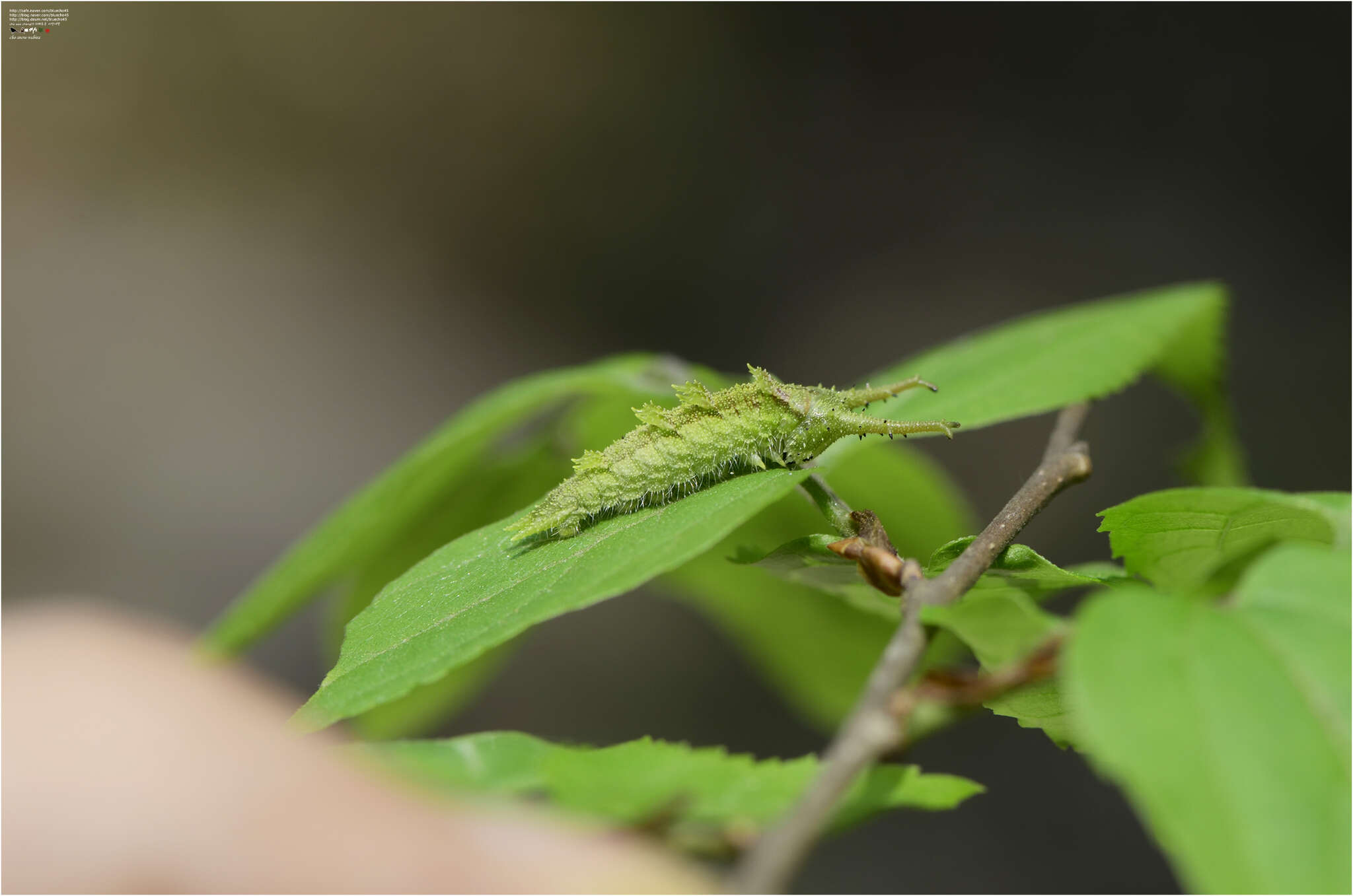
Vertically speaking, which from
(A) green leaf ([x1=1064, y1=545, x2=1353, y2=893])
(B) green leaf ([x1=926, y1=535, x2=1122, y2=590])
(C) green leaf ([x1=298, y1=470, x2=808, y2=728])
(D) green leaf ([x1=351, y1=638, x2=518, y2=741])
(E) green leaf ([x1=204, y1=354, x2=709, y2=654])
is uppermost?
(E) green leaf ([x1=204, y1=354, x2=709, y2=654])

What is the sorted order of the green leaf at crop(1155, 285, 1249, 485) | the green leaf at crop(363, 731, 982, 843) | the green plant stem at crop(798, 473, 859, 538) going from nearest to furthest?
the green leaf at crop(363, 731, 982, 843), the green plant stem at crop(798, 473, 859, 538), the green leaf at crop(1155, 285, 1249, 485)

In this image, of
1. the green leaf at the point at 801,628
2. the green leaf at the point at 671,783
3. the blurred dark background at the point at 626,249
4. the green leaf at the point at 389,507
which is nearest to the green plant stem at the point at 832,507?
the green leaf at the point at 671,783

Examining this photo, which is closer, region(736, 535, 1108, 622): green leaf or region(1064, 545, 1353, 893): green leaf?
region(1064, 545, 1353, 893): green leaf

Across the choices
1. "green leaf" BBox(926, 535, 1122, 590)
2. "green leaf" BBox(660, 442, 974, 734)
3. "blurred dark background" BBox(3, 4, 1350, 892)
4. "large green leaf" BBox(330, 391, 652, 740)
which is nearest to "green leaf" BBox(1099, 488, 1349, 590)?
"green leaf" BBox(926, 535, 1122, 590)

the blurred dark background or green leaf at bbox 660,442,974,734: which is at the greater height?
the blurred dark background

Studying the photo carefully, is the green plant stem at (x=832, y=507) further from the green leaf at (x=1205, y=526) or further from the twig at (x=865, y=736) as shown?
the green leaf at (x=1205, y=526)

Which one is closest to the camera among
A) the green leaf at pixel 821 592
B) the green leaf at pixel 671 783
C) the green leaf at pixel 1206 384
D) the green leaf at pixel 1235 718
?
the green leaf at pixel 1235 718

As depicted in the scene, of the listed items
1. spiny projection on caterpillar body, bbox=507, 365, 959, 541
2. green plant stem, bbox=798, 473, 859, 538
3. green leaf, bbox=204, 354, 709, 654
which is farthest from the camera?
green leaf, bbox=204, 354, 709, 654

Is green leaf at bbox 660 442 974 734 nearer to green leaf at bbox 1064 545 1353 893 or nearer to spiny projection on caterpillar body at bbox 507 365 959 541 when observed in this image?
spiny projection on caterpillar body at bbox 507 365 959 541
